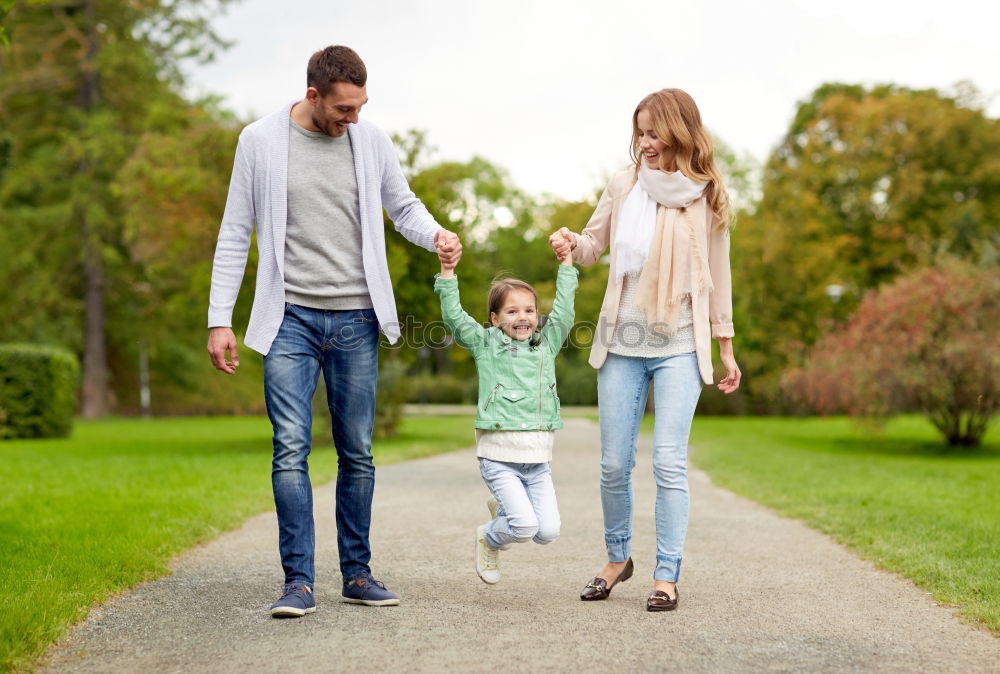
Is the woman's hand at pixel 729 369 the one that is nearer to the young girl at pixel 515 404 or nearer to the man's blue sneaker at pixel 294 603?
the young girl at pixel 515 404

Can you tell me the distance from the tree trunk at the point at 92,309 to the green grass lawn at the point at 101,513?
15.8m

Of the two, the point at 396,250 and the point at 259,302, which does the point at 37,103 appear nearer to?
the point at 396,250

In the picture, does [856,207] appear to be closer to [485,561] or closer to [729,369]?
[729,369]

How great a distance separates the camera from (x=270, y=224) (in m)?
4.67

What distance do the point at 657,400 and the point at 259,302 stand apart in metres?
1.76

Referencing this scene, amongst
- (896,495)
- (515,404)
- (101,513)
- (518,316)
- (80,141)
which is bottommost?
(896,495)

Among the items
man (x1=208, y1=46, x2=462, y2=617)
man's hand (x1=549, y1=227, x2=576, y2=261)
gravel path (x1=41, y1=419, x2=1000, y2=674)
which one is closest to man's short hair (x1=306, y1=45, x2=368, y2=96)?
man (x1=208, y1=46, x2=462, y2=617)

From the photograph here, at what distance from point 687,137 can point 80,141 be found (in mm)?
32073

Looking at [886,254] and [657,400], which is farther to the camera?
[886,254]

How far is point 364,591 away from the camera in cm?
474

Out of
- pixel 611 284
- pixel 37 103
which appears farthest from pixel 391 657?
pixel 37 103

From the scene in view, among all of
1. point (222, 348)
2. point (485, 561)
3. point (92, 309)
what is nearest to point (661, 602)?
point (485, 561)

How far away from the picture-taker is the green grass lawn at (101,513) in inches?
183

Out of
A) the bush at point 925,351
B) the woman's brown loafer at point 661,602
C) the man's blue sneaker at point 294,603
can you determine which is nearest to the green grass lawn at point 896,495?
the bush at point 925,351
